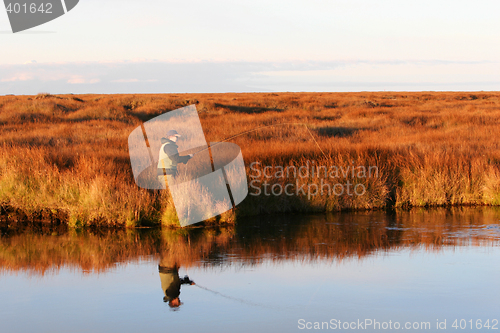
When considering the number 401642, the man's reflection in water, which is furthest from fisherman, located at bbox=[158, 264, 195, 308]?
the number 401642

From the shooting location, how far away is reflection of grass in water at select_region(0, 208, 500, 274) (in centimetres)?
736

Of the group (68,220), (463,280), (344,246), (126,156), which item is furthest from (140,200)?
(463,280)

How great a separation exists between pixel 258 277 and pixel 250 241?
200cm

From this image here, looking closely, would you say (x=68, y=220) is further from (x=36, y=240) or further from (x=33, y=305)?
(x=33, y=305)

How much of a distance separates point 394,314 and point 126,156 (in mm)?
8956

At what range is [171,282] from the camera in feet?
20.7

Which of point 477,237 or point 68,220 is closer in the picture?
point 477,237

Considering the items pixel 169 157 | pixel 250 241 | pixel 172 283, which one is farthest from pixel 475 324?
pixel 169 157

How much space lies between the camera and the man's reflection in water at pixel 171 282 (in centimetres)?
563

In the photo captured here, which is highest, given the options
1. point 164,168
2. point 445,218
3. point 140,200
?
point 164,168

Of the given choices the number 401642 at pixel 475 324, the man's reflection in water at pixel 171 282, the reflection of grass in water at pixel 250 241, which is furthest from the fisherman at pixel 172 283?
the number 401642 at pixel 475 324

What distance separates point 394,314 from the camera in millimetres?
5043

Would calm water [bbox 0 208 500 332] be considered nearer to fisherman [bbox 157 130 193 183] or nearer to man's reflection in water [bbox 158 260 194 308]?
man's reflection in water [bbox 158 260 194 308]

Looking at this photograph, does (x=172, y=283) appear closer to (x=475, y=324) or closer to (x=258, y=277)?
(x=258, y=277)
